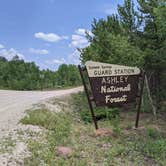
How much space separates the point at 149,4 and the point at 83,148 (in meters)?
7.29

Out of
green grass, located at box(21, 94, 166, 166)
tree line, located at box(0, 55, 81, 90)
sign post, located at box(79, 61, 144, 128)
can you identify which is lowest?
green grass, located at box(21, 94, 166, 166)

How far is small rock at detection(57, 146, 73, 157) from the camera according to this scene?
688 cm

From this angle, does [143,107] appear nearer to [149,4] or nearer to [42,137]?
[149,4]

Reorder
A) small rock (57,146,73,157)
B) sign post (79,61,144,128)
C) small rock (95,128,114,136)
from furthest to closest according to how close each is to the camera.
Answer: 1. sign post (79,61,144,128)
2. small rock (95,128,114,136)
3. small rock (57,146,73,157)

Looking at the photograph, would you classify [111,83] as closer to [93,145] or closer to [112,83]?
[112,83]

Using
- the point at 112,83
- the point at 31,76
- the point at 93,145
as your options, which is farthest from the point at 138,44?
the point at 31,76

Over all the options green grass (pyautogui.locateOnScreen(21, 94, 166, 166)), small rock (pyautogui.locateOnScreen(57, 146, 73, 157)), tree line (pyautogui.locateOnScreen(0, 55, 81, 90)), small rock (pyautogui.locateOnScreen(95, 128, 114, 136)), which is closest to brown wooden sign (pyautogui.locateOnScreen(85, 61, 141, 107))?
small rock (pyautogui.locateOnScreen(95, 128, 114, 136))

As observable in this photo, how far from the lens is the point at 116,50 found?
12359mm

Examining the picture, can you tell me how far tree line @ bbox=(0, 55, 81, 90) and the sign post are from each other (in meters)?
28.6

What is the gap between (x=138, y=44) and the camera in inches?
516

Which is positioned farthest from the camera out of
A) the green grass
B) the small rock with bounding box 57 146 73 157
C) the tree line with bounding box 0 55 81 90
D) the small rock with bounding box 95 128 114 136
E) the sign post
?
the tree line with bounding box 0 55 81 90

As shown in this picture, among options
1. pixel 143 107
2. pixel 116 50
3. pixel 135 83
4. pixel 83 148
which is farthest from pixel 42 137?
pixel 143 107

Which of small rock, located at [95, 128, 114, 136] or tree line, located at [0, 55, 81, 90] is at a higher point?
tree line, located at [0, 55, 81, 90]

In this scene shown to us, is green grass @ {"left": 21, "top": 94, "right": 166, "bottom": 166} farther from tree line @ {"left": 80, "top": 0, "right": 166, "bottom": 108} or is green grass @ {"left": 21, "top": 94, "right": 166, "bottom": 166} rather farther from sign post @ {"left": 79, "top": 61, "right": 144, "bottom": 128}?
tree line @ {"left": 80, "top": 0, "right": 166, "bottom": 108}
